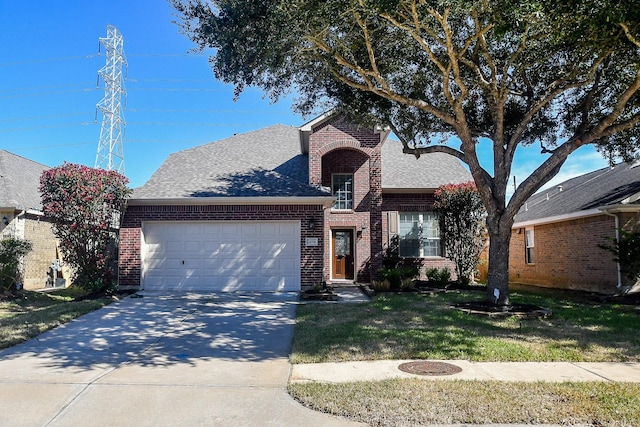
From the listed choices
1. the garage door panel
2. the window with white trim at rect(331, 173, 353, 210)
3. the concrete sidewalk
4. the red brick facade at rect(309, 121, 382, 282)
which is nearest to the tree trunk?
the concrete sidewalk

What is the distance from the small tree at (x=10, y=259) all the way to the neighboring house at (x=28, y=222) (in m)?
1.39

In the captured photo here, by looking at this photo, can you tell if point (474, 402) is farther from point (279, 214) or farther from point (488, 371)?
point (279, 214)

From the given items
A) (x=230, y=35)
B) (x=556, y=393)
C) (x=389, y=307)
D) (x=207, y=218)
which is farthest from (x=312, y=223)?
(x=556, y=393)

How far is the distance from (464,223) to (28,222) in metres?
15.0

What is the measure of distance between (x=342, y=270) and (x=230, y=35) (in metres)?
10.6

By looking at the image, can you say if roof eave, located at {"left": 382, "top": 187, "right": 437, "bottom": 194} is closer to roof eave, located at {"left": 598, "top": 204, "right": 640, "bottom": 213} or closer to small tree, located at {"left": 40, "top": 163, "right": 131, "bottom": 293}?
roof eave, located at {"left": 598, "top": 204, "right": 640, "bottom": 213}

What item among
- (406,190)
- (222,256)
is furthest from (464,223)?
(222,256)

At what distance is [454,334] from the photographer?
25.8ft

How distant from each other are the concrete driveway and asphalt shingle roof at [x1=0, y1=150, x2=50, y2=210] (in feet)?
25.6

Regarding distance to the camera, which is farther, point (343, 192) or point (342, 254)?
point (342, 254)

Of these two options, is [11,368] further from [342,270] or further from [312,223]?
[342,270]

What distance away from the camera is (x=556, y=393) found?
16.0 feet

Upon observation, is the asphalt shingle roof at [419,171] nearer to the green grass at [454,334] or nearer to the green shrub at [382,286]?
Result: the green shrub at [382,286]

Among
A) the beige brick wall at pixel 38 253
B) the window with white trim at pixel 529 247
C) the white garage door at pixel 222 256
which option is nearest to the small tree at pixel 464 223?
the window with white trim at pixel 529 247
